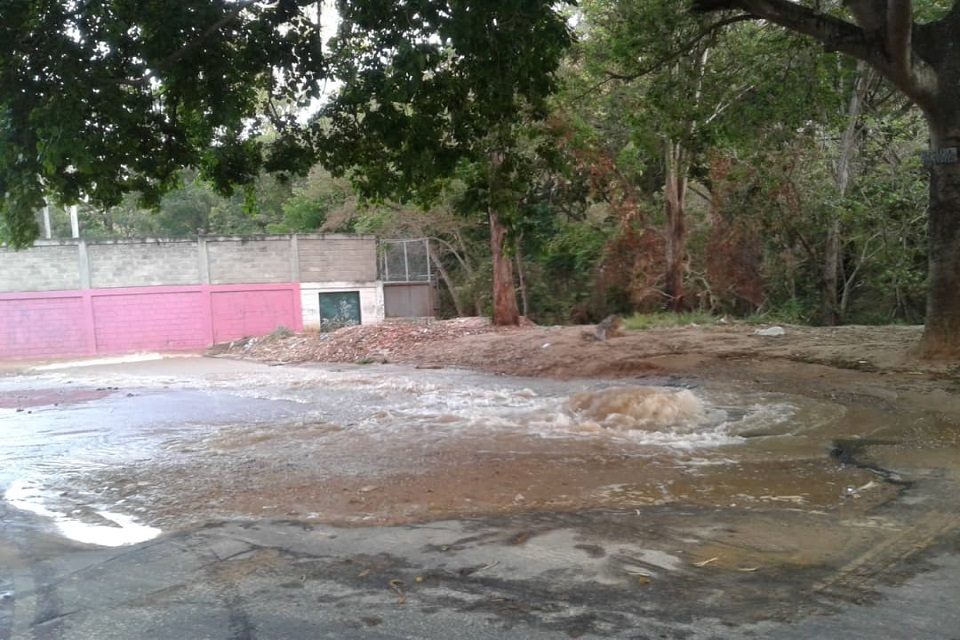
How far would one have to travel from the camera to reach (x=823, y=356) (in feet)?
39.8

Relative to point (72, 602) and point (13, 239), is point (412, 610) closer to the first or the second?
point (72, 602)

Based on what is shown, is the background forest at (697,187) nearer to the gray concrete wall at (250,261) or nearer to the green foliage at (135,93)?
the green foliage at (135,93)

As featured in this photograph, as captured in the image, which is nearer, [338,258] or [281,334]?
[281,334]

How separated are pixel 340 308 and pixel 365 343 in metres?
9.10

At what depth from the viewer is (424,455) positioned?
7.81 metres

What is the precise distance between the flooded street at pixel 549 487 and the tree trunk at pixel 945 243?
6.88ft

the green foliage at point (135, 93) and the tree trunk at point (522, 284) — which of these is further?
the tree trunk at point (522, 284)

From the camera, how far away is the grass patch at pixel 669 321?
18812 mm

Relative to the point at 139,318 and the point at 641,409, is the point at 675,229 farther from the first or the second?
the point at 139,318

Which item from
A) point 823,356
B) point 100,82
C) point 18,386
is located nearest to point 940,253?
point 823,356

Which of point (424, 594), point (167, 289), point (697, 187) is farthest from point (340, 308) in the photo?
point (424, 594)

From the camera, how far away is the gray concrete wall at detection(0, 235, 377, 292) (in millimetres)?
27516

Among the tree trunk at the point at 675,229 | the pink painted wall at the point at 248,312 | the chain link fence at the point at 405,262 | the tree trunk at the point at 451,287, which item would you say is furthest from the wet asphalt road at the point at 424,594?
the chain link fence at the point at 405,262

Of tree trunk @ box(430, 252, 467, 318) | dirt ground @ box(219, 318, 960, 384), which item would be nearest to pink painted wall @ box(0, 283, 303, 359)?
tree trunk @ box(430, 252, 467, 318)
